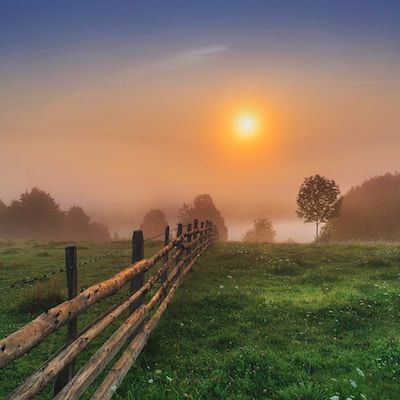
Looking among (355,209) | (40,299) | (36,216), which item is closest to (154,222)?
(36,216)

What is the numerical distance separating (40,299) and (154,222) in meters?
173

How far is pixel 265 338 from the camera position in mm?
11859

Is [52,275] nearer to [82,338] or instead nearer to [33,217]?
[82,338]

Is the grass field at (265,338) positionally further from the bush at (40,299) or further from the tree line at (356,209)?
the tree line at (356,209)

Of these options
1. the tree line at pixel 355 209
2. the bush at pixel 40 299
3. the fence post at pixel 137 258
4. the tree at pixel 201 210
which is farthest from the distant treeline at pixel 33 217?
the fence post at pixel 137 258

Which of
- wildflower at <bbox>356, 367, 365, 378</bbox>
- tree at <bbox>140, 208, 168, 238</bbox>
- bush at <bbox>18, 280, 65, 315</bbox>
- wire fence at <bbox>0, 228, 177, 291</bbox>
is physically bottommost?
wildflower at <bbox>356, 367, 365, 378</bbox>

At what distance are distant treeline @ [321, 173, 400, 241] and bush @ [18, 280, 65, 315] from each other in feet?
281

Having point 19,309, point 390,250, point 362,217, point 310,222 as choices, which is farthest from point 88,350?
point 362,217

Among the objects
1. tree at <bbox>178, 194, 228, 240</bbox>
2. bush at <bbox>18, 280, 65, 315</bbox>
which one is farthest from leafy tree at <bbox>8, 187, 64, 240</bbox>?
bush at <bbox>18, 280, 65, 315</bbox>

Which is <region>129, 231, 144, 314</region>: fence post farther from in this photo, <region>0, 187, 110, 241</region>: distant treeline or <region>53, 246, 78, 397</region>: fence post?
<region>0, 187, 110, 241</region>: distant treeline

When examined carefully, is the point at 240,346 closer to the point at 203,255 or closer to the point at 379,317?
the point at 379,317

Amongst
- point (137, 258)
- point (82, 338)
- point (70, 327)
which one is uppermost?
point (137, 258)

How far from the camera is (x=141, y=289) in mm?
10945

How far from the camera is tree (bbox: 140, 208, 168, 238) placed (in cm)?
18512
